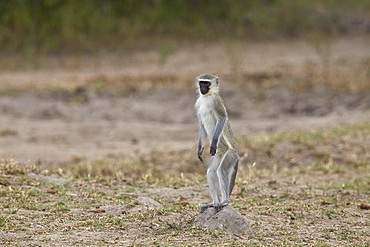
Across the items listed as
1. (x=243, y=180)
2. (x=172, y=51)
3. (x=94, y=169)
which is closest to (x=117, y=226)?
(x=243, y=180)

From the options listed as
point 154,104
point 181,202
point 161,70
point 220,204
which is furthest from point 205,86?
point 161,70

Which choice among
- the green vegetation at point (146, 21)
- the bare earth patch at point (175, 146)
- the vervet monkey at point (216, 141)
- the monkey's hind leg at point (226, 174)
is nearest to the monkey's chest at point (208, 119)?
the vervet monkey at point (216, 141)

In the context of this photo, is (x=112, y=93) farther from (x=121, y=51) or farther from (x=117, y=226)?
(x=117, y=226)

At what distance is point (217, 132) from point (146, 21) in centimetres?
1407

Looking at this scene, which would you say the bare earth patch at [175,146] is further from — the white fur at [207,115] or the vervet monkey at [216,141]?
the white fur at [207,115]

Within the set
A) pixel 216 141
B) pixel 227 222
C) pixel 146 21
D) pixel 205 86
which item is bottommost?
pixel 227 222

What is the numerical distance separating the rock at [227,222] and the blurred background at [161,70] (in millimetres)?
4530

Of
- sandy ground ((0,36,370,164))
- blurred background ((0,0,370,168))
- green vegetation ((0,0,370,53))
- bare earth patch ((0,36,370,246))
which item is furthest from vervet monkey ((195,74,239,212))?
green vegetation ((0,0,370,53))

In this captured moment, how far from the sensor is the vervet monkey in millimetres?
5465

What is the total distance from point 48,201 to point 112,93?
27.2 feet

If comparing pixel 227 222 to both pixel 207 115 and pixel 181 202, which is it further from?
pixel 181 202

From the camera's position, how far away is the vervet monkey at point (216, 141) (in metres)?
5.46

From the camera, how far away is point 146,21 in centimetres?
1917

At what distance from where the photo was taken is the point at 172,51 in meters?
17.1
